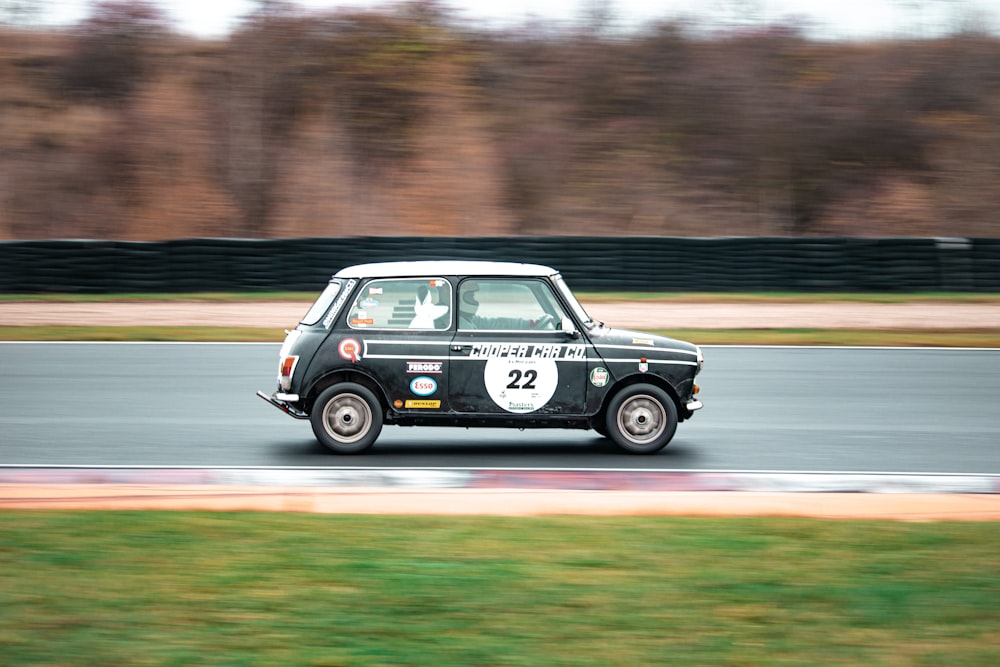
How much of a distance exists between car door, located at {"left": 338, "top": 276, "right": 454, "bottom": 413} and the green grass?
2244mm

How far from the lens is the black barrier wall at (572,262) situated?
878 inches

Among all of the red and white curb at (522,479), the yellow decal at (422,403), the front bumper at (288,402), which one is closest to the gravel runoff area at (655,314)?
the front bumper at (288,402)

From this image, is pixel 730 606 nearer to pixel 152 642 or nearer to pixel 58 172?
pixel 152 642

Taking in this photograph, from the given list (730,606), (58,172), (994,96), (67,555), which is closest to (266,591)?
(67,555)

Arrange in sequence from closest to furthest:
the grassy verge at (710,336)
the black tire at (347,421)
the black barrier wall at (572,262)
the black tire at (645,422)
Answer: the black tire at (347,421)
the black tire at (645,422)
the grassy verge at (710,336)
the black barrier wall at (572,262)

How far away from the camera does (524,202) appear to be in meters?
31.0

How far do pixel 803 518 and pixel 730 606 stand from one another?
2.02 m

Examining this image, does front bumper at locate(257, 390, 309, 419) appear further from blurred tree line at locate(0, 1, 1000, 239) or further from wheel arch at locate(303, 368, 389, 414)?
blurred tree line at locate(0, 1, 1000, 239)

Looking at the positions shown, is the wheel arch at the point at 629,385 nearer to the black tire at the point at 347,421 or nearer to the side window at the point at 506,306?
the side window at the point at 506,306

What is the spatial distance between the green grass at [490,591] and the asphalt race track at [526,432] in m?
2.31

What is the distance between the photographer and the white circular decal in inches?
344

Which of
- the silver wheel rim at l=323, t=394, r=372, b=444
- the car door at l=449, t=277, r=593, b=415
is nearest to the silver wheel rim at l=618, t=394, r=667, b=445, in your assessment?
the car door at l=449, t=277, r=593, b=415

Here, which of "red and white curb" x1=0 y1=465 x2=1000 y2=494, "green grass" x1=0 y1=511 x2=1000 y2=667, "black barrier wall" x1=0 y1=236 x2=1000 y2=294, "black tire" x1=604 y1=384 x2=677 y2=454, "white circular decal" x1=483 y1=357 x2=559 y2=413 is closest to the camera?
"green grass" x1=0 y1=511 x2=1000 y2=667

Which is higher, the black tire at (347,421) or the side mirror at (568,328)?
the side mirror at (568,328)
